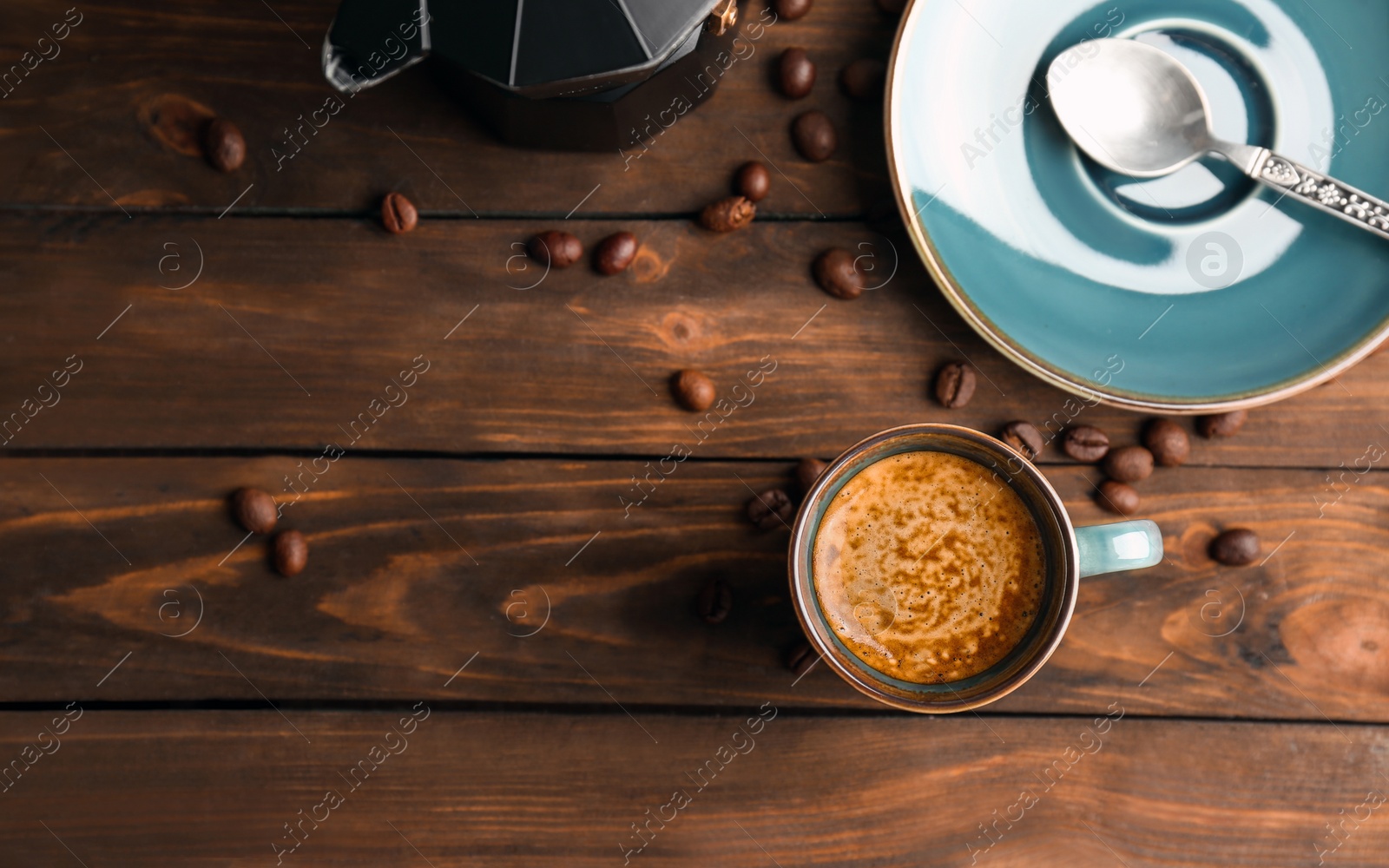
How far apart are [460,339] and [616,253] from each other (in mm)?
176

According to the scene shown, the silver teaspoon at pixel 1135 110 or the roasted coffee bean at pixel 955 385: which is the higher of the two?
the silver teaspoon at pixel 1135 110

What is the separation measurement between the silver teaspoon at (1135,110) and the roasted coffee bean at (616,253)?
1.35 ft

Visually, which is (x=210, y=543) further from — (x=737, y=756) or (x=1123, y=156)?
(x=1123, y=156)

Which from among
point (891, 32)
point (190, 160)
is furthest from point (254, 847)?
point (891, 32)

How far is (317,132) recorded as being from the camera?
887 millimetres

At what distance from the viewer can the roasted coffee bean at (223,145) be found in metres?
0.87

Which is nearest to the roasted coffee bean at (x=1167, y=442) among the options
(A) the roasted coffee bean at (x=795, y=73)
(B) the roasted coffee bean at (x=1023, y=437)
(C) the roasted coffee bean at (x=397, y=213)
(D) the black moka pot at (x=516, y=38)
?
(B) the roasted coffee bean at (x=1023, y=437)

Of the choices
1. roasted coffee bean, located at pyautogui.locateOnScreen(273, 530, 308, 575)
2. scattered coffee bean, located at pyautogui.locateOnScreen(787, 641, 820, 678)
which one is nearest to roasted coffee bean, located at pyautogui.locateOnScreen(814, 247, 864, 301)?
scattered coffee bean, located at pyautogui.locateOnScreen(787, 641, 820, 678)

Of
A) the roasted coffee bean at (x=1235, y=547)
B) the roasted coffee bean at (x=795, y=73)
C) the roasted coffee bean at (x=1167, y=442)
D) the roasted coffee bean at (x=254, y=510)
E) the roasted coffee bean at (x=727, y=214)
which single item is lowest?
the roasted coffee bean at (x=1235, y=547)

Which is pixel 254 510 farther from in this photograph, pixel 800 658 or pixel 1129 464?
pixel 1129 464

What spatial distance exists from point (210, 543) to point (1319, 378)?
105 cm

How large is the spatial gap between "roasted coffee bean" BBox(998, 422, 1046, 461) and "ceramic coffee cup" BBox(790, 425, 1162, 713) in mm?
107

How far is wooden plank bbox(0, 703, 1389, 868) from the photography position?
879 millimetres

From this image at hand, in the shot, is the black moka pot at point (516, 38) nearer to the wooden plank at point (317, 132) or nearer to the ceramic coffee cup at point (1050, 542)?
the wooden plank at point (317, 132)
